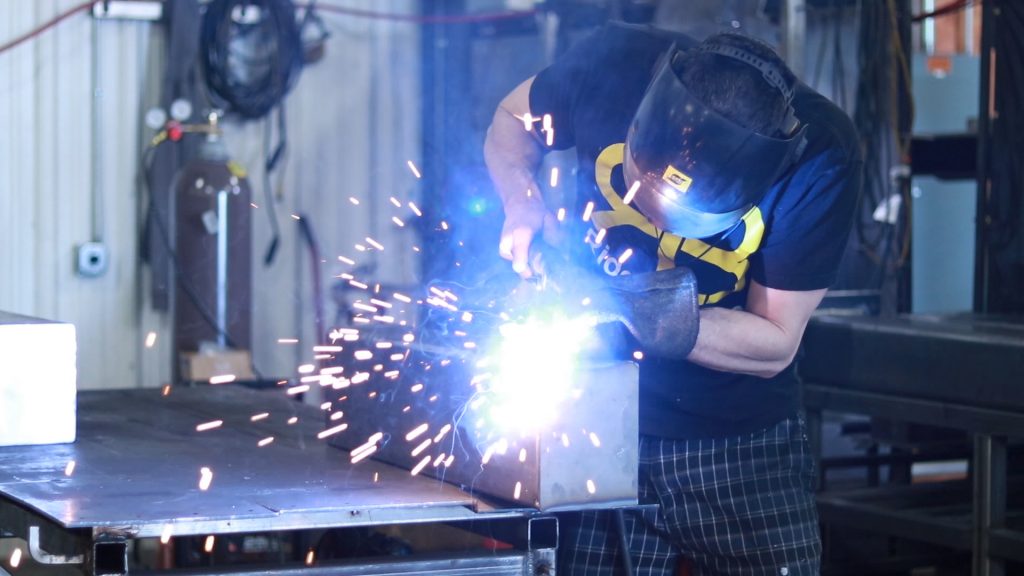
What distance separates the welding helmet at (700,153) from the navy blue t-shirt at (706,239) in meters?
0.14

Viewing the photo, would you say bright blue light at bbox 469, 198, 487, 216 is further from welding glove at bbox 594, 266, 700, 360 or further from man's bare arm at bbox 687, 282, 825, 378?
welding glove at bbox 594, 266, 700, 360

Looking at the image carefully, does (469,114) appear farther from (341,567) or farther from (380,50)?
(341,567)

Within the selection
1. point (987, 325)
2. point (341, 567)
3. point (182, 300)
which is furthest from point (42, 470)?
point (182, 300)

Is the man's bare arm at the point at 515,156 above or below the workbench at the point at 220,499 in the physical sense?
above

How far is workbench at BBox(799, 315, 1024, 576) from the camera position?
2727 mm

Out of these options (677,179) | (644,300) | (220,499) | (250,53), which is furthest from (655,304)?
(250,53)

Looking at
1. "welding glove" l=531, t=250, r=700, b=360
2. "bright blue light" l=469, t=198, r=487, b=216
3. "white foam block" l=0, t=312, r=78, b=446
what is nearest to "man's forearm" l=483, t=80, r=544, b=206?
"welding glove" l=531, t=250, r=700, b=360

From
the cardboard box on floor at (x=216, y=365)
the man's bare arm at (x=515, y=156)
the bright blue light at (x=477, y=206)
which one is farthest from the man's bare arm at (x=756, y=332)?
the bright blue light at (x=477, y=206)

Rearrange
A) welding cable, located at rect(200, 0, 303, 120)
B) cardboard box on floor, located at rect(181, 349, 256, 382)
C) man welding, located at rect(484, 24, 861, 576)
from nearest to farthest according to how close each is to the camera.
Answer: man welding, located at rect(484, 24, 861, 576)
cardboard box on floor, located at rect(181, 349, 256, 382)
welding cable, located at rect(200, 0, 303, 120)

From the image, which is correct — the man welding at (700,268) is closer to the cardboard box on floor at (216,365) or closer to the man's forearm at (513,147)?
the man's forearm at (513,147)

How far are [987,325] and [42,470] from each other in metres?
2.09

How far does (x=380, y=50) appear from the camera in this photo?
5102mm

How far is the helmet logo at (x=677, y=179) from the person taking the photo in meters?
1.80

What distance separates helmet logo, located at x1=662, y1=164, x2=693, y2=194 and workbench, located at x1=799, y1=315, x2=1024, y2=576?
115cm
